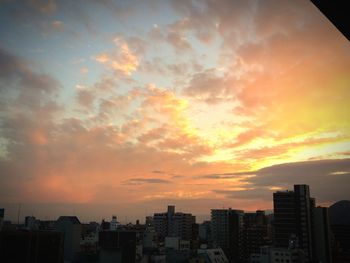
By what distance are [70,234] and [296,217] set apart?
71947mm

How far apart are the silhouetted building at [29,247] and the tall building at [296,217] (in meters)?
57.6

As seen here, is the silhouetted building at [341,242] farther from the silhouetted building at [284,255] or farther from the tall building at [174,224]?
the tall building at [174,224]

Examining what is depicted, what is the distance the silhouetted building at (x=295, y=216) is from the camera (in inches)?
3174

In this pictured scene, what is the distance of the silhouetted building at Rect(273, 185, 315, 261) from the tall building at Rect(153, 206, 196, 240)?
50638 mm

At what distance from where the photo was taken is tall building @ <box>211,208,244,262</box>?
106 meters

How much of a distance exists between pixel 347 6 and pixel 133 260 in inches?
3619

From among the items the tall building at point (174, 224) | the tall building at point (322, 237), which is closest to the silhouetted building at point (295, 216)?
the tall building at point (322, 237)

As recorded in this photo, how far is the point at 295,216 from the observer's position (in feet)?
284

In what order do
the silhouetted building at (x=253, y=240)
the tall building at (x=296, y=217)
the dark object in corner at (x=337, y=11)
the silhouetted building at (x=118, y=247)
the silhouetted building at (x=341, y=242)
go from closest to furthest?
1. the dark object in corner at (x=337, y=11)
2. the tall building at (x=296, y=217)
3. the silhouetted building at (x=118, y=247)
4. the silhouetted building at (x=341, y=242)
5. the silhouetted building at (x=253, y=240)

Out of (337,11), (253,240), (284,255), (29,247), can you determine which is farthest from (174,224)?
(337,11)

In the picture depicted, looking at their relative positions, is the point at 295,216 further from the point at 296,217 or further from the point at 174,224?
the point at 174,224

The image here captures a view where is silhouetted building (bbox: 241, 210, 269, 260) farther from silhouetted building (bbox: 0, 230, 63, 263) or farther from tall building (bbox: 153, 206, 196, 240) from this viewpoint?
silhouetted building (bbox: 0, 230, 63, 263)

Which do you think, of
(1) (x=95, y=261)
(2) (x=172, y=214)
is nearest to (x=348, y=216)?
(2) (x=172, y=214)

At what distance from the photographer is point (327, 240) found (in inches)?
3214
